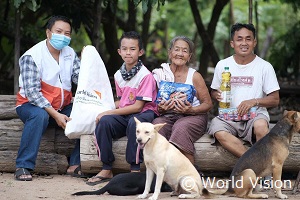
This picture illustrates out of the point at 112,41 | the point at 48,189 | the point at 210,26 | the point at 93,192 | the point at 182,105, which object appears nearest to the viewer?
the point at 93,192

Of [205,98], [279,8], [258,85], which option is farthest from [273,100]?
[279,8]

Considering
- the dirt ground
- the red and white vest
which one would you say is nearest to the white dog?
the dirt ground

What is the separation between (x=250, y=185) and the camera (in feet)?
20.5

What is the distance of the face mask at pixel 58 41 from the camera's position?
7406mm

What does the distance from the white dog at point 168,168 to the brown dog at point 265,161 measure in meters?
0.36

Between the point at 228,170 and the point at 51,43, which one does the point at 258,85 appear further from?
the point at 51,43

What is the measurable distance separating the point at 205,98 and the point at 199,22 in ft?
15.2

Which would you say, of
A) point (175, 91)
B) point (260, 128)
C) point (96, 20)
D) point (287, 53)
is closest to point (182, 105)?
point (175, 91)

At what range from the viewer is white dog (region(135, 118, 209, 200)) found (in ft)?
20.4

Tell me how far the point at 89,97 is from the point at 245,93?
1.78m

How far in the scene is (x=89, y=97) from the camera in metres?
7.34

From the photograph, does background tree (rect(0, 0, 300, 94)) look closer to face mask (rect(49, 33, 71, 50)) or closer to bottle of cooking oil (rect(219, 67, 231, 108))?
face mask (rect(49, 33, 71, 50))

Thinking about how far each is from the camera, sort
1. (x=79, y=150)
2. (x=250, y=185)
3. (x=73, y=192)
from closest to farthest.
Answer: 1. (x=250, y=185)
2. (x=73, y=192)
3. (x=79, y=150)

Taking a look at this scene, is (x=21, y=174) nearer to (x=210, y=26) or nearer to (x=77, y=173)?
(x=77, y=173)
